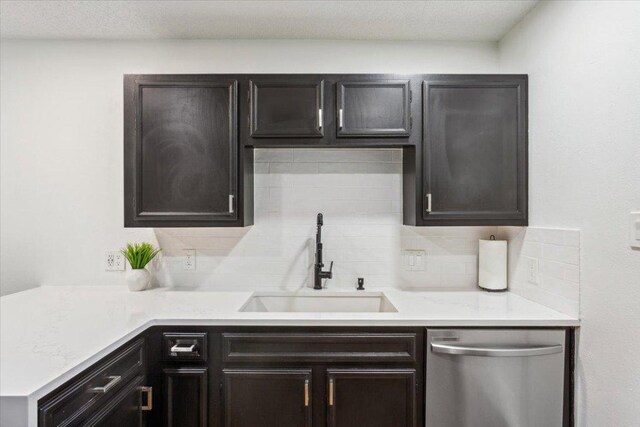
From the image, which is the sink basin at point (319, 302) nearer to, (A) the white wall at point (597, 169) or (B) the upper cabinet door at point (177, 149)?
(B) the upper cabinet door at point (177, 149)

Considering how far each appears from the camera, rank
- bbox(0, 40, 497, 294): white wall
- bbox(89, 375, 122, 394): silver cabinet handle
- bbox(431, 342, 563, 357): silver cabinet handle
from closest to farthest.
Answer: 1. bbox(89, 375, 122, 394): silver cabinet handle
2. bbox(431, 342, 563, 357): silver cabinet handle
3. bbox(0, 40, 497, 294): white wall

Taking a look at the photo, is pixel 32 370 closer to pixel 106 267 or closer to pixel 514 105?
pixel 106 267

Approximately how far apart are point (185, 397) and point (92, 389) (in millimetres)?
525

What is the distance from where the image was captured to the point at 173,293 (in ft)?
7.13

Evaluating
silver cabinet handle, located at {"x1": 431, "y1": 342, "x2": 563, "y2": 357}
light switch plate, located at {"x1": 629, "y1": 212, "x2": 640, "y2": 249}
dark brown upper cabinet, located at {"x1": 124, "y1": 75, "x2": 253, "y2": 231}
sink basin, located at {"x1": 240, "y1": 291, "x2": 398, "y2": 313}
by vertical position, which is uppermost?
dark brown upper cabinet, located at {"x1": 124, "y1": 75, "x2": 253, "y2": 231}

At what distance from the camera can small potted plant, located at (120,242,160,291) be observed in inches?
85.9

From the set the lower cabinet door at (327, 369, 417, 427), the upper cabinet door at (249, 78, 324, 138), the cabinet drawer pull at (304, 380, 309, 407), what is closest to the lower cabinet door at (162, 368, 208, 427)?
the cabinet drawer pull at (304, 380, 309, 407)

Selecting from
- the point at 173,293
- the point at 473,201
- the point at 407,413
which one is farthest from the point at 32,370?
the point at 473,201

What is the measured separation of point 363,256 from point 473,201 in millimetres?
757

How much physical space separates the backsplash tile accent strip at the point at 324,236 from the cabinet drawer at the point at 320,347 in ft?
2.14

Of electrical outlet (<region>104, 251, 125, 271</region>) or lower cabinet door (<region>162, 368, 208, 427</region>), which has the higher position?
electrical outlet (<region>104, 251, 125, 271</region>)

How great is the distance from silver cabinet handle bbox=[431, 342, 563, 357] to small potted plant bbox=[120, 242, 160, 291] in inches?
67.7

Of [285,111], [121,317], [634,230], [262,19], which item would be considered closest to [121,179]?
[121,317]

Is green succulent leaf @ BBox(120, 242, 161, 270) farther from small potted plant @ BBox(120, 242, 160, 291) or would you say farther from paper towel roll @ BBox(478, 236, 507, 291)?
paper towel roll @ BBox(478, 236, 507, 291)
